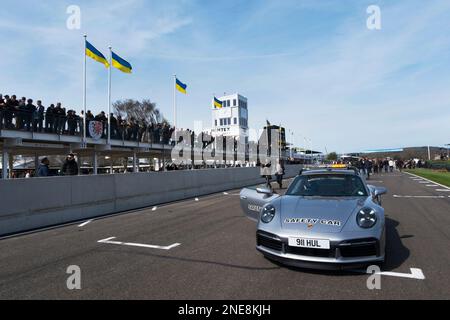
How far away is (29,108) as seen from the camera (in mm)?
17328

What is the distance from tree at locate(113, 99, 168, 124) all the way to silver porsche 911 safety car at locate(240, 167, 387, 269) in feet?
174

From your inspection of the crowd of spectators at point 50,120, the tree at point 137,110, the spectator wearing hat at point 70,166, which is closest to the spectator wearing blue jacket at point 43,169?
the spectator wearing hat at point 70,166

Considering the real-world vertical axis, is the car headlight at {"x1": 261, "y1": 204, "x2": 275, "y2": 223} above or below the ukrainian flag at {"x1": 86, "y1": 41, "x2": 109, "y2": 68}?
below

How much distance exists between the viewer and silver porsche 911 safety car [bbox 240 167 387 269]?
4.04m

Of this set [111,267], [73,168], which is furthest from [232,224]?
[73,168]

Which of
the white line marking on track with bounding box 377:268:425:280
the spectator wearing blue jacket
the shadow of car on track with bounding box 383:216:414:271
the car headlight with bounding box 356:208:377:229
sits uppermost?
the spectator wearing blue jacket

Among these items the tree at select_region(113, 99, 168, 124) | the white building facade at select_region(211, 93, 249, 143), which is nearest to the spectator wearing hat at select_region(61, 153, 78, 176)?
the tree at select_region(113, 99, 168, 124)

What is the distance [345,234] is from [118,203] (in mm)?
8592

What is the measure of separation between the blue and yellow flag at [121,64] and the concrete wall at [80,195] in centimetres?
1017

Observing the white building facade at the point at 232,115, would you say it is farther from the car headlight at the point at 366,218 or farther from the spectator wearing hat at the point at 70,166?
the car headlight at the point at 366,218

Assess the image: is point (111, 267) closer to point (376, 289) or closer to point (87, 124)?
point (376, 289)

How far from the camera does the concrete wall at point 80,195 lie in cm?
794

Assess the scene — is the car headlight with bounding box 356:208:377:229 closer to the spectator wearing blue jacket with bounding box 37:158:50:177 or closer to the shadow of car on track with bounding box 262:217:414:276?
the shadow of car on track with bounding box 262:217:414:276

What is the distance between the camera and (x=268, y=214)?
15.9 ft
